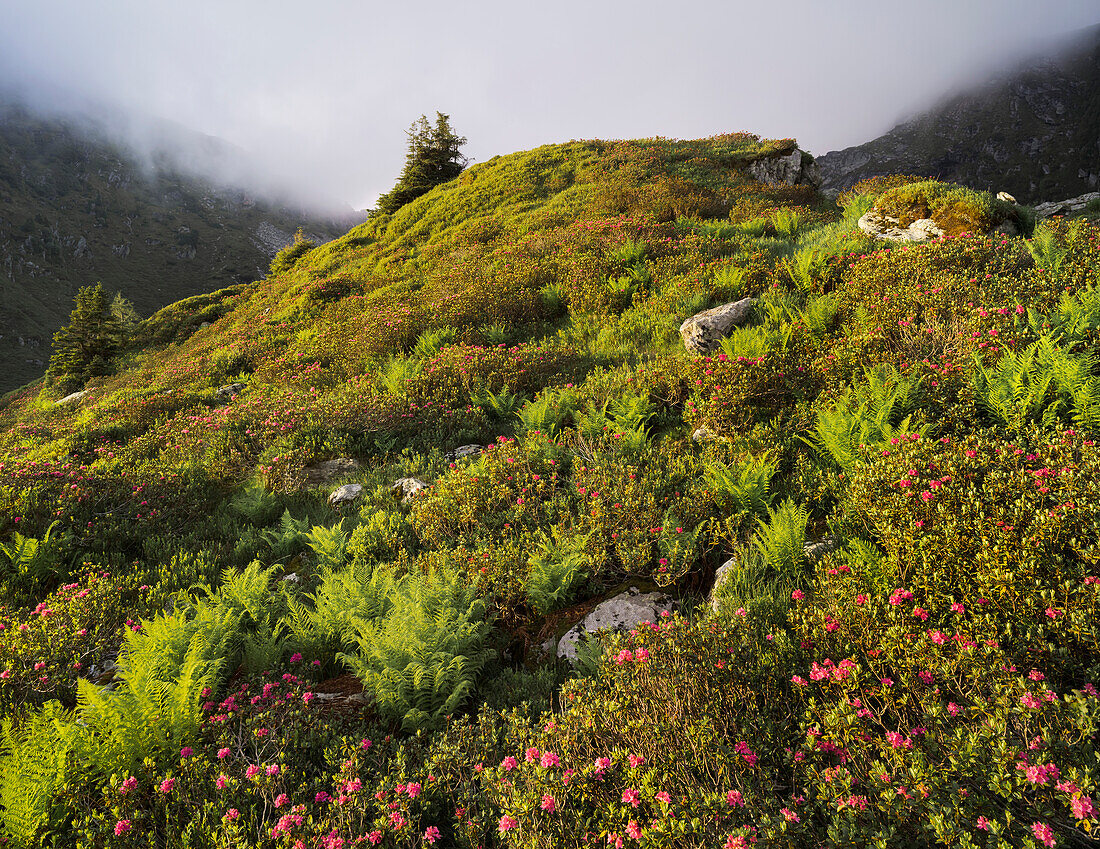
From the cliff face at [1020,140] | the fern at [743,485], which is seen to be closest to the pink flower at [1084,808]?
the fern at [743,485]

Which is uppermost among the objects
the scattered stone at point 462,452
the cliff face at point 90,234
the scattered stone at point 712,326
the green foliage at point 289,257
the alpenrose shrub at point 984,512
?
the cliff face at point 90,234

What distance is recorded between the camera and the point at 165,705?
282 centimetres

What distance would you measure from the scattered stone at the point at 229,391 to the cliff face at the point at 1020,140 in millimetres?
175731

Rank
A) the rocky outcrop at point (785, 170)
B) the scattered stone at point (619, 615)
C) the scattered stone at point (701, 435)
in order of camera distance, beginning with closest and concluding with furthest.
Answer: the scattered stone at point (619, 615) < the scattered stone at point (701, 435) < the rocky outcrop at point (785, 170)

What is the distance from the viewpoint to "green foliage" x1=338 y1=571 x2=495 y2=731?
3047 mm

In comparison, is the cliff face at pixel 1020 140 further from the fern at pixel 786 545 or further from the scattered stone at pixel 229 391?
the fern at pixel 786 545

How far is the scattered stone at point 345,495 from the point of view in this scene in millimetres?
6062

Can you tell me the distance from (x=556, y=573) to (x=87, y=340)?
29.1 m

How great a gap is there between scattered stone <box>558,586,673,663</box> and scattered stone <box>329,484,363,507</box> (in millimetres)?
3681

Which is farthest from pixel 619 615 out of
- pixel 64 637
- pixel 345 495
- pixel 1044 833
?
pixel 64 637

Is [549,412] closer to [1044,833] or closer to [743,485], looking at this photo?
[743,485]

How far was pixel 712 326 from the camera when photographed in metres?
7.26

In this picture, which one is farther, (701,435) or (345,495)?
(345,495)

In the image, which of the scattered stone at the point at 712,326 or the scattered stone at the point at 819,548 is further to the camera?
the scattered stone at the point at 712,326
